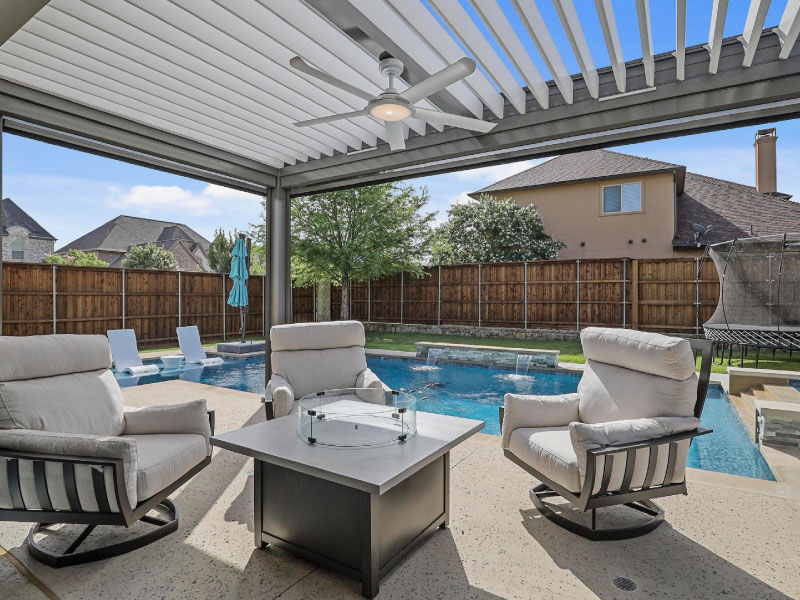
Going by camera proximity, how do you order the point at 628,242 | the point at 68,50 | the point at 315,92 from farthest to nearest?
the point at 628,242
the point at 315,92
the point at 68,50

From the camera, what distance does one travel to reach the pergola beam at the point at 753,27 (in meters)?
2.41

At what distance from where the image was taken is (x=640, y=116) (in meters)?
3.34

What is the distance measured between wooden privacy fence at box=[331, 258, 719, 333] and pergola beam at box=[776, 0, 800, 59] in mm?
8188

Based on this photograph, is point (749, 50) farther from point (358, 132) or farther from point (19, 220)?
point (19, 220)

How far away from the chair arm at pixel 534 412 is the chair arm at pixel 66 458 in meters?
1.98

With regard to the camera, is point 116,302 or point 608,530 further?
point 116,302

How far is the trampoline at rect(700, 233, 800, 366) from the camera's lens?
235 inches

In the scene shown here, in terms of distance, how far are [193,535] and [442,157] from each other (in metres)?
3.49

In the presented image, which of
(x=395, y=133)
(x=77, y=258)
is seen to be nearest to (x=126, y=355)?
(x=395, y=133)

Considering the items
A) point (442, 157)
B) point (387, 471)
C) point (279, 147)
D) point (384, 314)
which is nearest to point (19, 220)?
point (384, 314)

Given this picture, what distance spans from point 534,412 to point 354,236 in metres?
11.0

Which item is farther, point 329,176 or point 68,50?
point 329,176

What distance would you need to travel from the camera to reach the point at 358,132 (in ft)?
14.5

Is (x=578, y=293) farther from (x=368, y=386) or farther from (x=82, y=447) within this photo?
(x=82, y=447)
